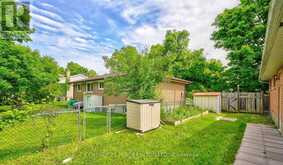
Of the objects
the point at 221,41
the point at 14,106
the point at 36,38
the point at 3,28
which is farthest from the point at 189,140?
the point at 221,41

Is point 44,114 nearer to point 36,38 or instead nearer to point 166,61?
point 166,61

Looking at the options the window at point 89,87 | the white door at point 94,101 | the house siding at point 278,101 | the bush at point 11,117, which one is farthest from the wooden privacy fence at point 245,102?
the bush at point 11,117

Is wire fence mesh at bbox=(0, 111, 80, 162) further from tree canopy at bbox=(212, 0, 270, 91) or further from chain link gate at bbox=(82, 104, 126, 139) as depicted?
tree canopy at bbox=(212, 0, 270, 91)

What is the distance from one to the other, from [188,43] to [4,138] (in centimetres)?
2903

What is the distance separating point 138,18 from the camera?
13.0 m

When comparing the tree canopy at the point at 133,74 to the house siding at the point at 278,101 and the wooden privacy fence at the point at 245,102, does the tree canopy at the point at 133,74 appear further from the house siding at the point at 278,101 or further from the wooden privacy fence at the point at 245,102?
the wooden privacy fence at the point at 245,102

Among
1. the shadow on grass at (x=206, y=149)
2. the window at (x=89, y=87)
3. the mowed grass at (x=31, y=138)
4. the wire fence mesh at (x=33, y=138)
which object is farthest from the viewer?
the window at (x=89, y=87)

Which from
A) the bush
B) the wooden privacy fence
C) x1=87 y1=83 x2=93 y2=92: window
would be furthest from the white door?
the bush

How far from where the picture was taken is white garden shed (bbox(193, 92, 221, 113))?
47.6 ft

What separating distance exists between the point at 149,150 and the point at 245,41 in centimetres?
1731

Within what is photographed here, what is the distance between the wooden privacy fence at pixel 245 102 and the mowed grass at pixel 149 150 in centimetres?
909

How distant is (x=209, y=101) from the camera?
14.8 m

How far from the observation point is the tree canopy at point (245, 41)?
16.7 m

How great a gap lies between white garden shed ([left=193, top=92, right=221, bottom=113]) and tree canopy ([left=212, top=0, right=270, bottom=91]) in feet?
14.7
